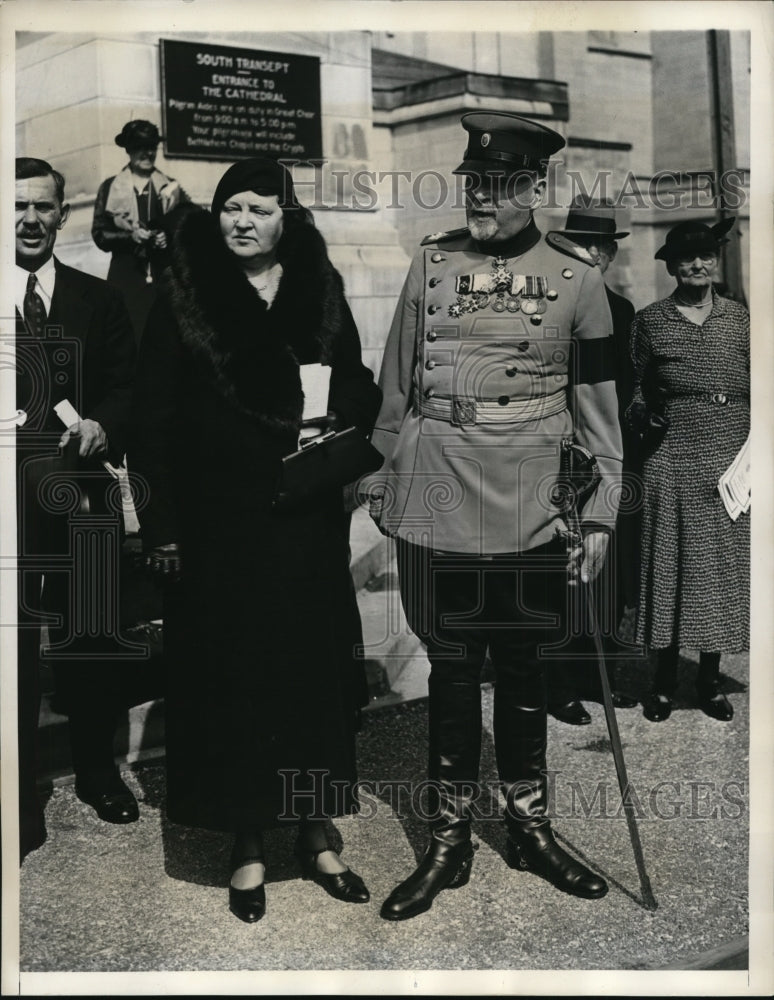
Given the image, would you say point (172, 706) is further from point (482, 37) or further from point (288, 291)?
point (482, 37)

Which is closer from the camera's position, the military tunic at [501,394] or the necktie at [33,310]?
the military tunic at [501,394]

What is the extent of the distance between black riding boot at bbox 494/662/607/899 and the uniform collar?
1372 millimetres

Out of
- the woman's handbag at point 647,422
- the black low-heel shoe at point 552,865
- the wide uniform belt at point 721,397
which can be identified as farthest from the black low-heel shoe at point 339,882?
the wide uniform belt at point 721,397

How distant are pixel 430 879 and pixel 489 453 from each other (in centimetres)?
143

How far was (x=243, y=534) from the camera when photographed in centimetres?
426

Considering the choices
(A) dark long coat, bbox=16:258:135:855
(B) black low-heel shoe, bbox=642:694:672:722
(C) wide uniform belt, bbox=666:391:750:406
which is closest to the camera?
(A) dark long coat, bbox=16:258:135:855

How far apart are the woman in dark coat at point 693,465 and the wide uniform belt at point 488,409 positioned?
158 cm

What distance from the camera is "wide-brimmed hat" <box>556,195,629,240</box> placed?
5.88 metres

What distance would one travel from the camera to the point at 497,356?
433cm

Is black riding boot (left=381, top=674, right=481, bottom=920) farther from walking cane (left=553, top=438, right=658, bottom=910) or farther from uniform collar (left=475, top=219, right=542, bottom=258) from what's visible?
uniform collar (left=475, top=219, right=542, bottom=258)

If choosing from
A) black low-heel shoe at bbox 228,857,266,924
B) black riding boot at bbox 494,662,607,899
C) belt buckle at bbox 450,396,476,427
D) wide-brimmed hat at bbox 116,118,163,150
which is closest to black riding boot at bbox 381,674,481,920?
black riding boot at bbox 494,662,607,899

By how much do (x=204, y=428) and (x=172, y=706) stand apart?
3.05ft

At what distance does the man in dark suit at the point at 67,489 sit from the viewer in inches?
183

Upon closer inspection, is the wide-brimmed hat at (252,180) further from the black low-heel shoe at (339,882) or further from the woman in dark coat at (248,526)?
the black low-heel shoe at (339,882)
